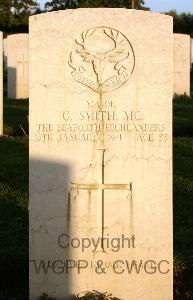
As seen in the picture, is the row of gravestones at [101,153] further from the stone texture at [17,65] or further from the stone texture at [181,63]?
the stone texture at [181,63]

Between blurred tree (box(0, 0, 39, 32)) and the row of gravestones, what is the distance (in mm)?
35457

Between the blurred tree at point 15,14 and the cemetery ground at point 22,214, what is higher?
the blurred tree at point 15,14

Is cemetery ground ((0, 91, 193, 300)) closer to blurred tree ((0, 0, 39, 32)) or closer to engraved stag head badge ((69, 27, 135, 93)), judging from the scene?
engraved stag head badge ((69, 27, 135, 93))

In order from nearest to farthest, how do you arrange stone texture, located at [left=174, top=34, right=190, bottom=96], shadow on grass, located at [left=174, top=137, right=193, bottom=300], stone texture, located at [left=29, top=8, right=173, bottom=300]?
stone texture, located at [left=29, top=8, right=173, bottom=300] → shadow on grass, located at [left=174, top=137, right=193, bottom=300] → stone texture, located at [left=174, top=34, right=190, bottom=96]

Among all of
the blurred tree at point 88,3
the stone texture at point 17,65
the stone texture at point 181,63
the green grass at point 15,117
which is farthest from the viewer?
the blurred tree at point 88,3

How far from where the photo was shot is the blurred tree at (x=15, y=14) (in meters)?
39.8

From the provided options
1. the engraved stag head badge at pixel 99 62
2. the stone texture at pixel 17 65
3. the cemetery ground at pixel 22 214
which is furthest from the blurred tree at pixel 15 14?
the engraved stag head badge at pixel 99 62

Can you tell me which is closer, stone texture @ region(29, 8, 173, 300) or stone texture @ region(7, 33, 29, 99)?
stone texture @ region(29, 8, 173, 300)

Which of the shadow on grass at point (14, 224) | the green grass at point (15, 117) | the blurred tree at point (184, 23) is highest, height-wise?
the blurred tree at point (184, 23)

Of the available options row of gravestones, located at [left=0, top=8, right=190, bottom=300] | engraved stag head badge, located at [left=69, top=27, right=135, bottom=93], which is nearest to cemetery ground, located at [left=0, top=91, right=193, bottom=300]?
row of gravestones, located at [left=0, top=8, right=190, bottom=300]

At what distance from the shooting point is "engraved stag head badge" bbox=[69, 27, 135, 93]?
402 cm

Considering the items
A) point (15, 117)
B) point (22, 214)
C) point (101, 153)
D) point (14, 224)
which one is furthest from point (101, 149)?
point (15, 117)

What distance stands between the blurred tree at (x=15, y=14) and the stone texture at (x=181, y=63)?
2292 centimetres

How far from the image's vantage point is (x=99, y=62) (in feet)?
13.2
